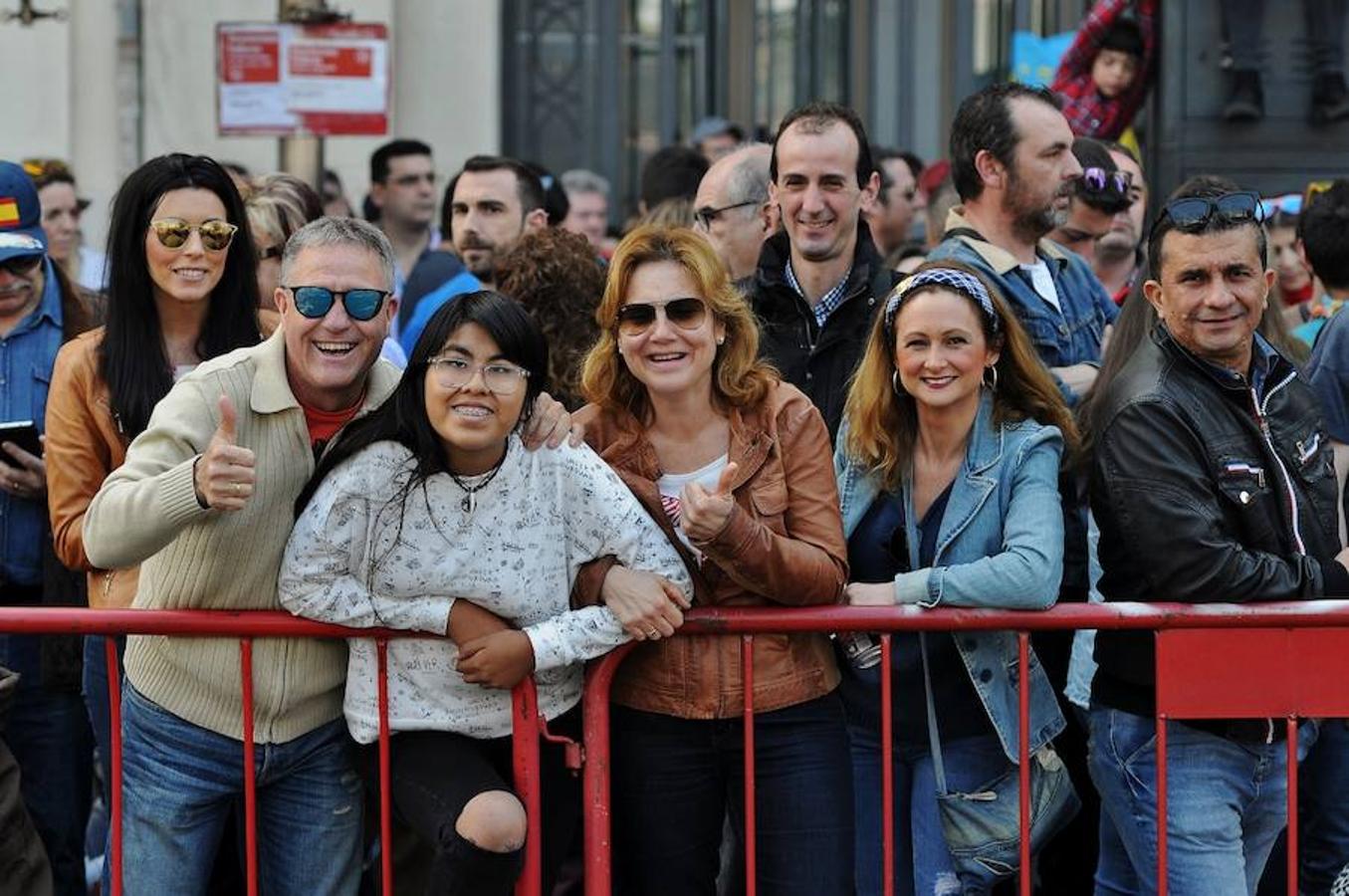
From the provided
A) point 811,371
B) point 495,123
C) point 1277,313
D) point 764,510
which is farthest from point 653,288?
point 495,123

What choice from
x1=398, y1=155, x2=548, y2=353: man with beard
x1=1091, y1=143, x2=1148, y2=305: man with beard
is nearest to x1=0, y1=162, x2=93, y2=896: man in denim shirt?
x1=398, y1=155, x2=548, y2=353: man with beard

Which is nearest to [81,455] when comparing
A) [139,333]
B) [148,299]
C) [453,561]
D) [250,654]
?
[139,333]

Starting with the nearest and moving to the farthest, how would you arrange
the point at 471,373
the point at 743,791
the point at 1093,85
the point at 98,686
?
the point at 471,373 < the point at 743,791 < the point at 98,686 < the point at 1093,85

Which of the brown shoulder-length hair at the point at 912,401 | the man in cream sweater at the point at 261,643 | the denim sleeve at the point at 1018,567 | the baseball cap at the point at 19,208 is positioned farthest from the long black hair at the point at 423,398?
the baseball cap at the point at 19,208

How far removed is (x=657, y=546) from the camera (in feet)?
14.7

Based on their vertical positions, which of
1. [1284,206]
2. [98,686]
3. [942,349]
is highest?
[1284,206]

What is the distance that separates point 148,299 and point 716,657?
160 cm

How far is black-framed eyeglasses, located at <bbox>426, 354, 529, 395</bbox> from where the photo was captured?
14.3ft

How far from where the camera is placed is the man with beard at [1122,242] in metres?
7.13

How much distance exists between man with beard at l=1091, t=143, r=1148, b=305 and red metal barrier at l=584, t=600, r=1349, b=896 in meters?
2.68

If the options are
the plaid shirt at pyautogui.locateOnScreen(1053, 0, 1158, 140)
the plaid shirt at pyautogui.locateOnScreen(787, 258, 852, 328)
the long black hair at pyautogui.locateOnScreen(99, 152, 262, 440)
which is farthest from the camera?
the plaid shirt at pyautogui.locateOnScreen(1053, 0, 1158, 140)

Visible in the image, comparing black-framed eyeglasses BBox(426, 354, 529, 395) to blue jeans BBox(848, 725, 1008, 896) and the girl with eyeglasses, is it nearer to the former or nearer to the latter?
the girl with eyeglasses

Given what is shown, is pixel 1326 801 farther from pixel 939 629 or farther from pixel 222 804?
pixel 222 804

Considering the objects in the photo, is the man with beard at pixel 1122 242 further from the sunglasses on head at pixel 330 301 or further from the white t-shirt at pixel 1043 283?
the sunglasses on head at pixel 330 301
